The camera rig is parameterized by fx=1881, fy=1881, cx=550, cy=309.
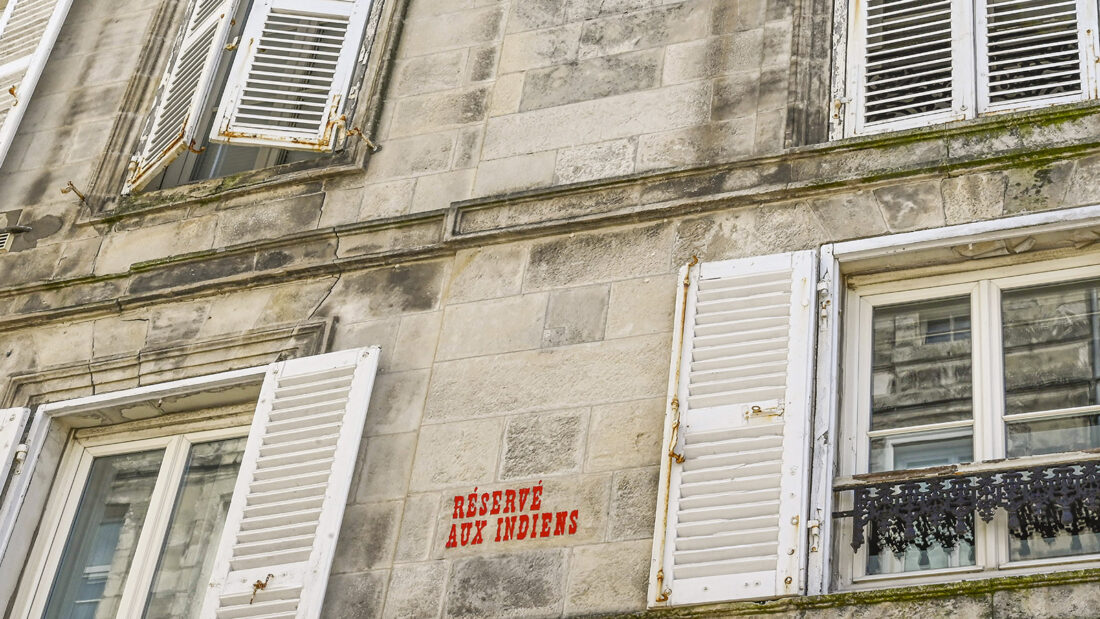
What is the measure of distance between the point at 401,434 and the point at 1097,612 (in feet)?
10.0

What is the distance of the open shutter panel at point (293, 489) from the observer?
751 cm

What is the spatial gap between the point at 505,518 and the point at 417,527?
0.39 m

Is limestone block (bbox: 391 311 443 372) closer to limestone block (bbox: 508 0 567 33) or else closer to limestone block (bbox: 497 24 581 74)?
limestone block (bbox: 497 24 581 74)

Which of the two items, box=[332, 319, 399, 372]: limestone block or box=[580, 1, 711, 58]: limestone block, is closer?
box=[332, 319, 399, 372]: limestone block

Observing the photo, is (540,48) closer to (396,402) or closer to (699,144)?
(699,144)

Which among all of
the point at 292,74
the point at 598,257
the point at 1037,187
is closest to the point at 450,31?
the point at 292,74

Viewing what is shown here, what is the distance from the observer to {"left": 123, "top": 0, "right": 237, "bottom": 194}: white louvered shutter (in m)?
9.73

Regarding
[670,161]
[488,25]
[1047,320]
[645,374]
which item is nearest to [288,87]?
[488,25]

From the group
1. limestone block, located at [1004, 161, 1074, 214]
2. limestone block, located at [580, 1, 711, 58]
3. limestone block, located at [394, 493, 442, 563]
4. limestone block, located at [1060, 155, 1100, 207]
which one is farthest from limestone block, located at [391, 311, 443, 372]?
limestone block, located at [1060, 155, 1100, 207]

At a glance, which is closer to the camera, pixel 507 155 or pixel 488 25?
pixel 507 155

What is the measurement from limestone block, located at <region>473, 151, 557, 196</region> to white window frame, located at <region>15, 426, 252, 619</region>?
1.52 metres

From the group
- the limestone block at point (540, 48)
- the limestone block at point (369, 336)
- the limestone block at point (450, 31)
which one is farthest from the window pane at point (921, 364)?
the limestone block at point (450, 31)

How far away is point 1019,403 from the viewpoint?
7152 millimetres

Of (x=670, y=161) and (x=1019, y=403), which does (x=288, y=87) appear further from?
(x=1019, y=403)
